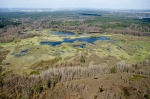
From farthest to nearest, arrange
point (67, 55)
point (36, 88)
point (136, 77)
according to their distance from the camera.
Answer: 1. point (67, 55)
2. point (136, 77)
3. point (36, 88)

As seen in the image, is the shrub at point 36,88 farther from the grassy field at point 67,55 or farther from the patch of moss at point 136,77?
the patch of moss at point 136,77

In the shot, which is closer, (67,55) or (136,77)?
(136,77)

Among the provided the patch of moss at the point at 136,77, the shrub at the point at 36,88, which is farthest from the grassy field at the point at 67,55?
the shrub at the point at 36,88

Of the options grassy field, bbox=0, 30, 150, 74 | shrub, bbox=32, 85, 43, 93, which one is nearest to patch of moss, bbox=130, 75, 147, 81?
grassy field, bbox=0, 30, 150, 74

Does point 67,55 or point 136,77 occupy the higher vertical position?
point 67,55

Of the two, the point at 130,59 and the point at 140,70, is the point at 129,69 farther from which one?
the point at 130,59

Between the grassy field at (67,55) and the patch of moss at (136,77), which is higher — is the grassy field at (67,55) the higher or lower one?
the higher one

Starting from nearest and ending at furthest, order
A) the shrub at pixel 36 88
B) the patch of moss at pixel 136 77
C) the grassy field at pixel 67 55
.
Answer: the shrub at pixel 36 88 → the patch of moss at pixel 136 77 → the grassy field at pixel 67 55

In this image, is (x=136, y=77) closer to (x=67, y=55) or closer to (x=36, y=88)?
(x=36, y=88)

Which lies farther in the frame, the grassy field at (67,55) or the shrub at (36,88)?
the grassy field at (67,55)

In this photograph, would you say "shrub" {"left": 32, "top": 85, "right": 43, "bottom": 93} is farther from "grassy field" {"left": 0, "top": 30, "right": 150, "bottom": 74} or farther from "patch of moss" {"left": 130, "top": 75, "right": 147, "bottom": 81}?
"patch of moss" {"left": 130, "top": 75, "right": 147, "bottom": 81}

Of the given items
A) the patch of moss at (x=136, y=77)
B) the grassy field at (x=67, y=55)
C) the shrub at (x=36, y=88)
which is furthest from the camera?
the grassy field at (x=67, y=55)

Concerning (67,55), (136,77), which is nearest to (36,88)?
(136,77)
